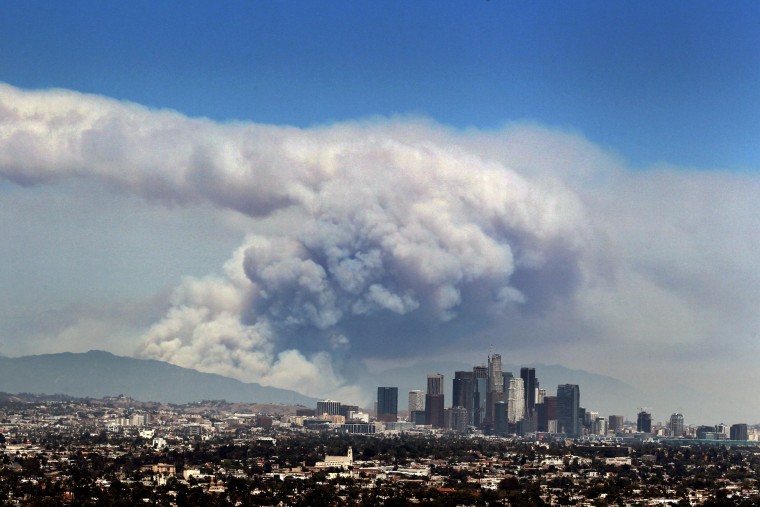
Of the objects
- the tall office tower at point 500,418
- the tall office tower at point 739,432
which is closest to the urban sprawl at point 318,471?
the tall office tower at point 500,418

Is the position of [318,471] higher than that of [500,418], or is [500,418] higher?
[500,418]

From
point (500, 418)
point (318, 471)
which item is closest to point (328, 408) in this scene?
point (500, 418)

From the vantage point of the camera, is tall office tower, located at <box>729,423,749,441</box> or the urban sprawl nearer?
the urban sprawl

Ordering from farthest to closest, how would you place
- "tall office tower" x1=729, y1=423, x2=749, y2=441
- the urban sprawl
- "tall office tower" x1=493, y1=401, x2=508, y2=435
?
"tall office tower" x1=729, y1=423, x2=749, y2=441 → "tall office tower" x1=493, y1=401, x2=508, y2=435 → the urban sprawl

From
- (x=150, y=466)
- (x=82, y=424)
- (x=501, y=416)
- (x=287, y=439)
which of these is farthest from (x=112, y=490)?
(x=501, y=416)

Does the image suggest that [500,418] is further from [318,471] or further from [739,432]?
[318,471]

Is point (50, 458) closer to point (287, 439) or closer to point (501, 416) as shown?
point (287, 439)

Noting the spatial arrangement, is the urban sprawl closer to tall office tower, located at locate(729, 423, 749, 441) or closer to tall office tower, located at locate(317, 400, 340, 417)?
tall office tower, located at locate(317, 400, 340, 417)

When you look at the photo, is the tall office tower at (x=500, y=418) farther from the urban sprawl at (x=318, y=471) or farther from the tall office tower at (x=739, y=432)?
the tall office tower at (x=739, y=432)

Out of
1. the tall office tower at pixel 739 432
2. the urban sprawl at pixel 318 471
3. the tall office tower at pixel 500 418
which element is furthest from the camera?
the tall office tower at pixel 739 432

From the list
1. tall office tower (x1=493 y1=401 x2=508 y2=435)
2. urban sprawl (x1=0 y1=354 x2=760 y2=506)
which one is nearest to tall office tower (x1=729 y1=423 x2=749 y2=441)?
tall office tower (x1=493 y1=401 x2=508 y2=435)

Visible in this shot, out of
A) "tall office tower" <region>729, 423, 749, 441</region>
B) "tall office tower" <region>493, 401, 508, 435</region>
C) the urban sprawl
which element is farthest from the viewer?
"tall office tower" <region>729, 423, 749, 441</region>
